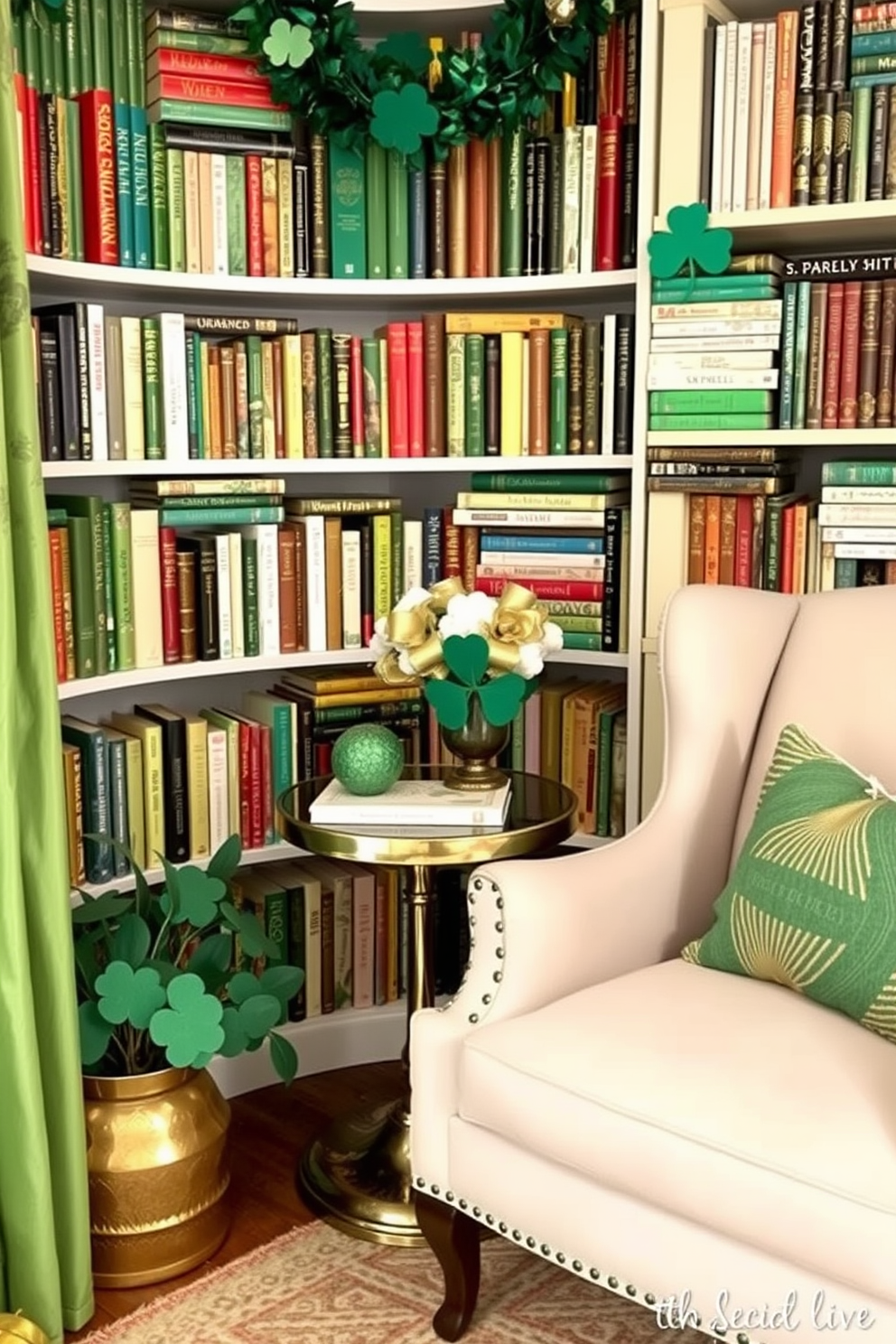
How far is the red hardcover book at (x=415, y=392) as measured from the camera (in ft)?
8.33

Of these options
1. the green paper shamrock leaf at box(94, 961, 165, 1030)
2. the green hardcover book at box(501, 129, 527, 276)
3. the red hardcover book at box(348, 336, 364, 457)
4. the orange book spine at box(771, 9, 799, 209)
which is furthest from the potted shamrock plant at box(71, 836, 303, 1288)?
the orange book spine at box(771, 9, 799, 209)

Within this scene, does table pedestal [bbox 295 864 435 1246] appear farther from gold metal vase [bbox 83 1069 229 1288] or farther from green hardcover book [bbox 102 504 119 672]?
green hardcover book [bbox 102 504 119 672]

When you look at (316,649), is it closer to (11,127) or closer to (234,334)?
(234,334)

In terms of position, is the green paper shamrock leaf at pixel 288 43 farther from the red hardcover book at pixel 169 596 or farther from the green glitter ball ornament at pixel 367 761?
the green glitter ball ornament at pixel 367 761

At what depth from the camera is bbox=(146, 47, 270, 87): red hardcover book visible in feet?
7.49

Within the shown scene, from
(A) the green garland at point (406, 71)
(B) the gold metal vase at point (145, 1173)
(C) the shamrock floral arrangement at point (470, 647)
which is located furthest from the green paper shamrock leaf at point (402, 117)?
(B) the gold metal vase at point (145, 1173)

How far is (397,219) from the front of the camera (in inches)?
98.3

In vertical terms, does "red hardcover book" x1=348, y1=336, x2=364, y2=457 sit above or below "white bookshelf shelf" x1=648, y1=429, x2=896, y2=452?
above

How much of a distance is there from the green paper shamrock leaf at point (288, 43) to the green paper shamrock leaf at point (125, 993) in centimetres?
140

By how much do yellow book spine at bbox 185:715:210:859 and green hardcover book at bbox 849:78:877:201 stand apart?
1336 millimetres

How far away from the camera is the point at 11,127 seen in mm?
1699

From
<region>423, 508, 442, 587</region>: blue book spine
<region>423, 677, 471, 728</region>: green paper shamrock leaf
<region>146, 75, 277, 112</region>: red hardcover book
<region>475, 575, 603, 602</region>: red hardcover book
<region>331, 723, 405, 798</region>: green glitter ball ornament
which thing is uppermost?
<region>146, 75, 277, 112</region>: red hardcover book

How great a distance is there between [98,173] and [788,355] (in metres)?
1.09

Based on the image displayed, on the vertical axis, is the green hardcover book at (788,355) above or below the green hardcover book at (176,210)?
below
